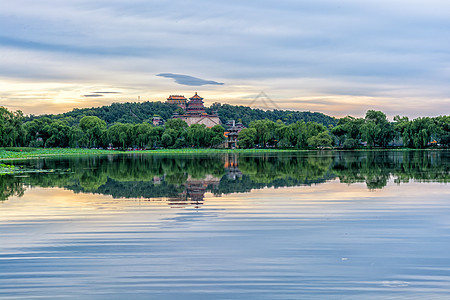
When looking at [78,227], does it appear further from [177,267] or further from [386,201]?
[386,201]

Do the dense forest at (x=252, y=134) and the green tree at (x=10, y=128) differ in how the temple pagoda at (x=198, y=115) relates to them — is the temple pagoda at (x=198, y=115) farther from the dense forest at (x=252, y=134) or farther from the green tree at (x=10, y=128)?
the green tree at (x=10, y=128)

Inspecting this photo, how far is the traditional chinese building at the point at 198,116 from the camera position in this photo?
121 m

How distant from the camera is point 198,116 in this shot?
410 ft

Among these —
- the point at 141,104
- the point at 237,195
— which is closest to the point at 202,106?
the point at 141,104

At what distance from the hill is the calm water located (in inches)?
4405

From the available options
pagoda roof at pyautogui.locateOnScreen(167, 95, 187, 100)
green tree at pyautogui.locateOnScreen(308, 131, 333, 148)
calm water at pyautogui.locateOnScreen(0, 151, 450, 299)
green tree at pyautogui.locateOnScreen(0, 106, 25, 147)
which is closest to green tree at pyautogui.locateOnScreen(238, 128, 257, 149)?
green tree at pyautogui.locateOnScreen(308, 131, 333, 148)

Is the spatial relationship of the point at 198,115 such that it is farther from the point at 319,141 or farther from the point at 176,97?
the point at 319,141

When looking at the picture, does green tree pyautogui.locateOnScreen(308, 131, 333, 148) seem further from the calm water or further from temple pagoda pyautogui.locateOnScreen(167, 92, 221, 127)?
the calm water

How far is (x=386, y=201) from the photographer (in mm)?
11117

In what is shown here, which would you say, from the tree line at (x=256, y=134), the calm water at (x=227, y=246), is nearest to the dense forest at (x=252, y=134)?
the tree line at (x=256, y=134)

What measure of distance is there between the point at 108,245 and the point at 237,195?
6230 mm

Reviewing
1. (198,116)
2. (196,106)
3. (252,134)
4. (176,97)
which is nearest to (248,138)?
(252,134)

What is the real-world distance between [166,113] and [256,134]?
66616 millimetres

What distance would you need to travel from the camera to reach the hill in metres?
127
